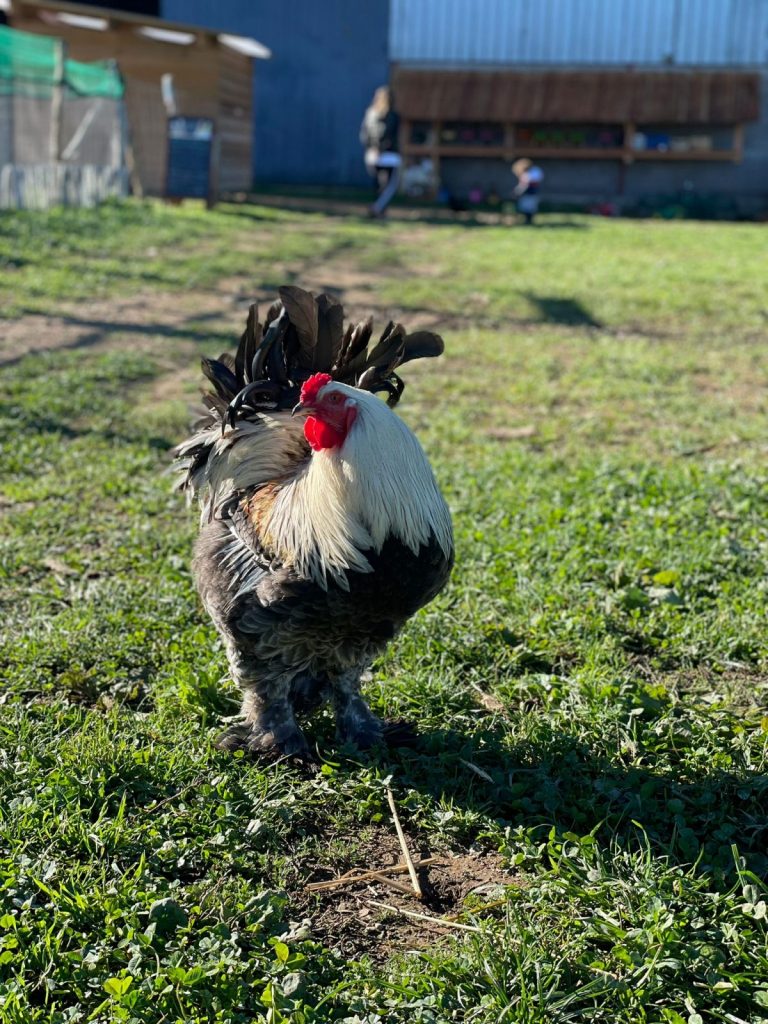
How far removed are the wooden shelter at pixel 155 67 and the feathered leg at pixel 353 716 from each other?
1663cm

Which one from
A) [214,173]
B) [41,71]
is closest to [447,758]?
[41,71]

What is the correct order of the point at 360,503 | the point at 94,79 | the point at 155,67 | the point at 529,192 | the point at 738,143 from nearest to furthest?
1. the point at 360,503
2. the point at 94,79
3. the point at 155,67
4. the point at 529,192
5. the point at 738,143

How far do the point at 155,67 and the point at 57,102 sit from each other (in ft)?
19.1

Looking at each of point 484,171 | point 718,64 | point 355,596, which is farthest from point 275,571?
point 718,64

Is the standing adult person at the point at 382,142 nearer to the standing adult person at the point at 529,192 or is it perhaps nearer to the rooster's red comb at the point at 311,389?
the standing adult person at the point at 529,192

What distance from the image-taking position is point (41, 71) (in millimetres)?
14969

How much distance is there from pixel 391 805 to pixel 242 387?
1.54m

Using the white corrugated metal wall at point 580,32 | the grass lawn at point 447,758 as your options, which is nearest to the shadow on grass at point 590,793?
the grass lawn at point 447,758

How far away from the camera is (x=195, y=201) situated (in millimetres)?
20281

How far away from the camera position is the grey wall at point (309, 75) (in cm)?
2644

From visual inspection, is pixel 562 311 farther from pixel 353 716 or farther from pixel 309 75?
pixel 309 75

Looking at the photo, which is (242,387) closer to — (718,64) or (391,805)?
(391,805)

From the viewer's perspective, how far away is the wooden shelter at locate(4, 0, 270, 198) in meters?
18.5

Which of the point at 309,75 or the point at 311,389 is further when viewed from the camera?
the point at 309,75
